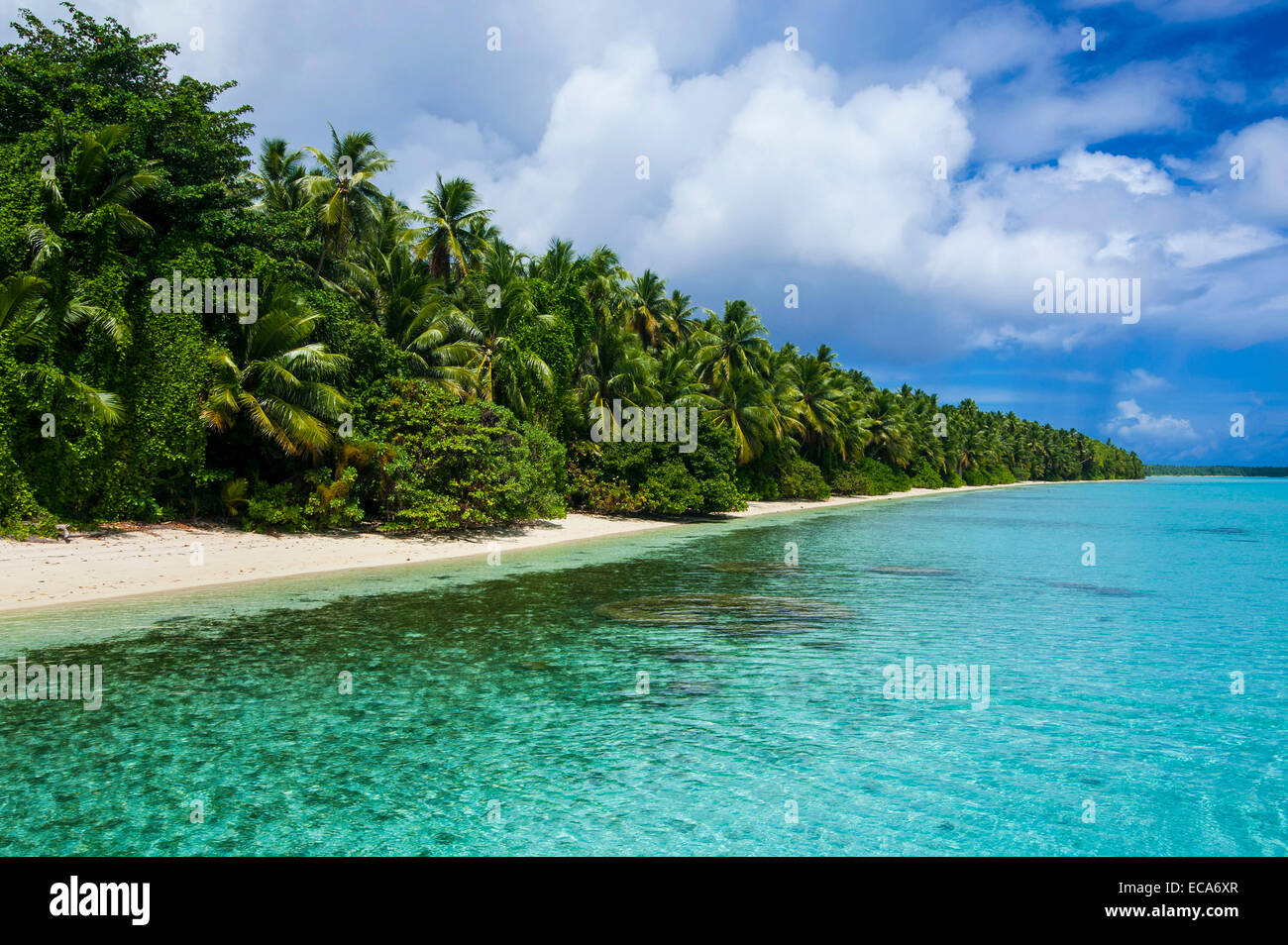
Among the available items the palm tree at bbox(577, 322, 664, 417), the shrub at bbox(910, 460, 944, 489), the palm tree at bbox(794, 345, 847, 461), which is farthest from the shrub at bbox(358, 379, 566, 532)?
the shrub at bbox(910, 460, 944, 489)

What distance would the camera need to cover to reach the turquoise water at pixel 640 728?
19.4 feet

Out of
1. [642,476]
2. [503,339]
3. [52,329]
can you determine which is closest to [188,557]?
[52,329]

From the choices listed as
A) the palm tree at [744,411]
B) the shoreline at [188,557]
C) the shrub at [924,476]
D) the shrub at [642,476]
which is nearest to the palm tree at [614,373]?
the shrub at [642,476]

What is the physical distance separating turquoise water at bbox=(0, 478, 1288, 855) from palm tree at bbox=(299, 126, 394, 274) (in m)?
22.4

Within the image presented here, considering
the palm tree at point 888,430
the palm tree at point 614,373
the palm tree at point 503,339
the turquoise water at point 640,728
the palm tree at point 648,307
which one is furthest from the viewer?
the palm tree at point 888,430

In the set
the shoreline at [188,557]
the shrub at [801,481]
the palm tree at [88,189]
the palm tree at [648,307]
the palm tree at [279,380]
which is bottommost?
the shoreline at [188,557]

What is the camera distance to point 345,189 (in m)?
34.9

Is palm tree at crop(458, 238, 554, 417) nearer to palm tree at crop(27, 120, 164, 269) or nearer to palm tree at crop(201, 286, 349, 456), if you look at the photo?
palm tree at crop(201, 286, 349, 456)

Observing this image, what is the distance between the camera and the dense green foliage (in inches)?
765

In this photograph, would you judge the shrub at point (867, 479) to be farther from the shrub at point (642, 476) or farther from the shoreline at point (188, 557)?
the shoreline at point (188, 557)

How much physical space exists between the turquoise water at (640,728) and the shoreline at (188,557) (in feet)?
5.55

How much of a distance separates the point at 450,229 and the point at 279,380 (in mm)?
19130

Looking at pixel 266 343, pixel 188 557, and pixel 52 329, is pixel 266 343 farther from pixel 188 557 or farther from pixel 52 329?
pixel 188 557

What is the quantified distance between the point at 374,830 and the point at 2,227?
2105 centimetres
